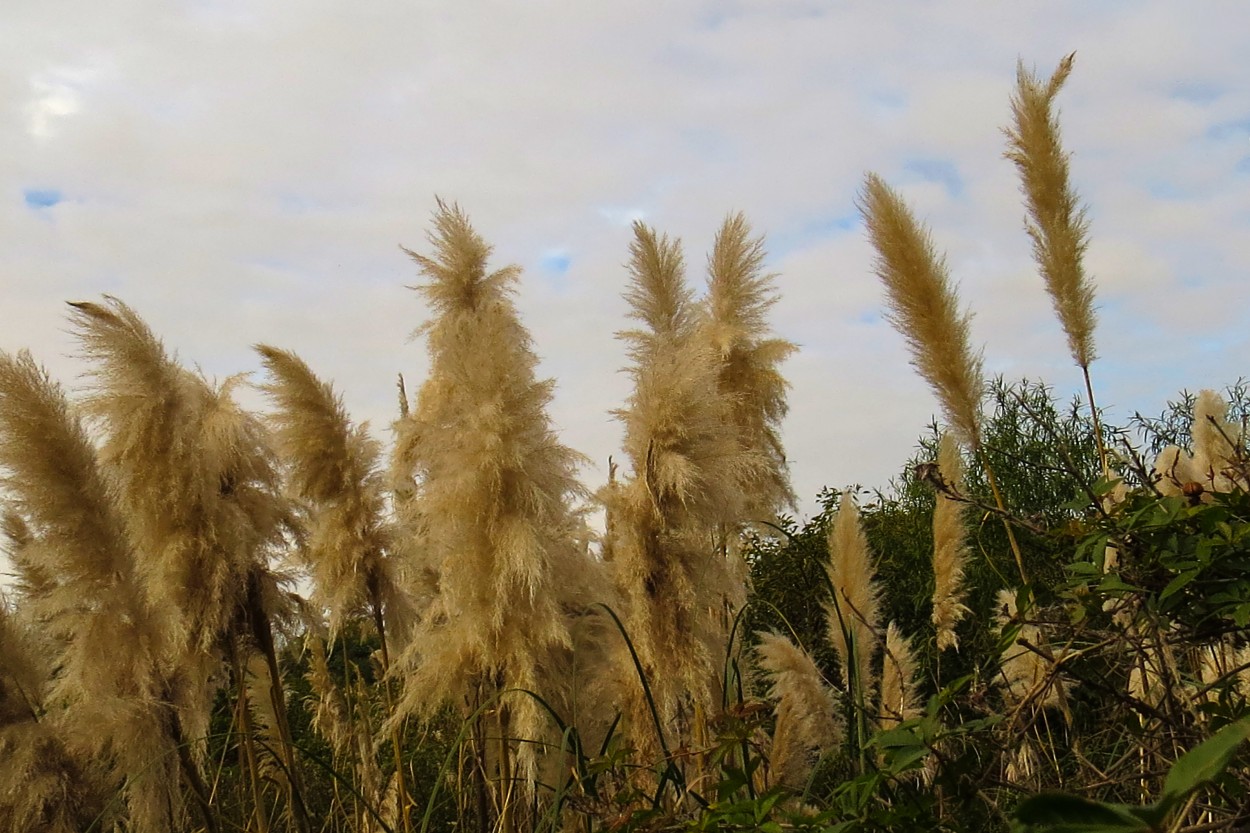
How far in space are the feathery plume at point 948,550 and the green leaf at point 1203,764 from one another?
3.50 meters

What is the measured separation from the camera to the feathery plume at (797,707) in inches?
150

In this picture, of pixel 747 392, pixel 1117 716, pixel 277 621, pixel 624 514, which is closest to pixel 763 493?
pixel 747 392

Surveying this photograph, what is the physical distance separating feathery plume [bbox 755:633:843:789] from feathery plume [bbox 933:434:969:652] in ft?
2.19

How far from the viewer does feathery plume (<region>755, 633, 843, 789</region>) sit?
12.5ft

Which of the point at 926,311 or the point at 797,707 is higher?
the point at 926,311

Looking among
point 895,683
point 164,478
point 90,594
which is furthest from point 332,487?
point 895,683

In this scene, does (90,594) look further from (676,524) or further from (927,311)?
(927,311)

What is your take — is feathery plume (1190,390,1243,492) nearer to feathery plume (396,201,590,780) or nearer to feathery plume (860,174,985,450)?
feathery plume (860,174,985,450)

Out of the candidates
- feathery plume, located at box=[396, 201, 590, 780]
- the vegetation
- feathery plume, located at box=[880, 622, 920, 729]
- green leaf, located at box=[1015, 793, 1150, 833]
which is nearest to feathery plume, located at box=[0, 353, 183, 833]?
the vegetation

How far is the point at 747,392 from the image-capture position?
5.41m

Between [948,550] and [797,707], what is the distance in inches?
38.7

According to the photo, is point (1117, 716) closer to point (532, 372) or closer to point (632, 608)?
point (632, 608)

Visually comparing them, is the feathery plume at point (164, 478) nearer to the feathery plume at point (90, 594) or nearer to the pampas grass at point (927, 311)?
the feathery plume at point (90, 594)

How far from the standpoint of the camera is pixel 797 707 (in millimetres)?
3840
